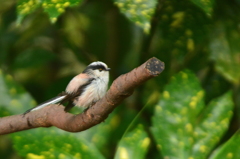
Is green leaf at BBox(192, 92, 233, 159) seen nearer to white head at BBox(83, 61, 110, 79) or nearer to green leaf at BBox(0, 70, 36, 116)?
white head at BBox(83, 61, 110, 79)

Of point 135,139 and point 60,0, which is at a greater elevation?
point 60,0

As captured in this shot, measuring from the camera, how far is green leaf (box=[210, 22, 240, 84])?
1266 mm

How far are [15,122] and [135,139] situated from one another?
32cm

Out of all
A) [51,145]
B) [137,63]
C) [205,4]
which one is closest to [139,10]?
[205,4]

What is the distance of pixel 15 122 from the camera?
A: 99cm

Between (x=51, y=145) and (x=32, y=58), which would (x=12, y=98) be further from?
(x=32, y=58)

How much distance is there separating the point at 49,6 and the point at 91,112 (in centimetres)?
29

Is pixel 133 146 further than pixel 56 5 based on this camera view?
Yes

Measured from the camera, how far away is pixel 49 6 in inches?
37.2

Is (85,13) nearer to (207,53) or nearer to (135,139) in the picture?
(207,53)

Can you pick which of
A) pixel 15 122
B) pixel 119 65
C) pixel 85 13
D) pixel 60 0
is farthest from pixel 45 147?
pixel 85 13

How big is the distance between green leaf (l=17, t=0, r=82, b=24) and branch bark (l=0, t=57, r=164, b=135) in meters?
0.22

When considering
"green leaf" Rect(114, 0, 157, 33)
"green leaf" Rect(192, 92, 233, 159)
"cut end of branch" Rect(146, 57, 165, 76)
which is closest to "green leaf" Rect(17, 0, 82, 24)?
"green leaf" Rect(114, 0, 157, 33)

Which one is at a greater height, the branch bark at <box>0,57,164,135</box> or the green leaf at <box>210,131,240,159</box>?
the branch bark at <box>0,57,164,135</box>
